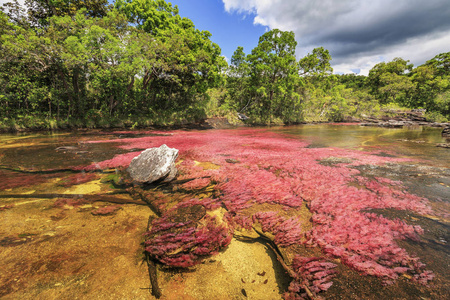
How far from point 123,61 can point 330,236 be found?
77.6 feet

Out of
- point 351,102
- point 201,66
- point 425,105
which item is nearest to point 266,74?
point 201,66

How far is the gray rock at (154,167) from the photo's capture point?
5.46 meters

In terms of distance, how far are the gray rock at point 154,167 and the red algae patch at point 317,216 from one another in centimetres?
56

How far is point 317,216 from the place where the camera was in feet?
12.1

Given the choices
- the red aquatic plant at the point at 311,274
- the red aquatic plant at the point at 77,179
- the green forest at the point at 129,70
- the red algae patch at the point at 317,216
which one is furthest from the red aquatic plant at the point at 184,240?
the green forest at the point at 129,70

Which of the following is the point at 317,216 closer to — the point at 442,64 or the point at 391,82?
the point at 391,82

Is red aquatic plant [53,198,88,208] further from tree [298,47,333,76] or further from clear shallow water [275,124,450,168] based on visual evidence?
tree [298,47,333,76]

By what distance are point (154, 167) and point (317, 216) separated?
16.1 feet

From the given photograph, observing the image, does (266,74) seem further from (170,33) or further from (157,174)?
(157,174)

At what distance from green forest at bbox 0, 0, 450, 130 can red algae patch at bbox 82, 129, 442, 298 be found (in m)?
18.3

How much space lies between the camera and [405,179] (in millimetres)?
5746

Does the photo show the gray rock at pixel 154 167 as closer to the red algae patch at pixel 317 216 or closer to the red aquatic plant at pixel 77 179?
the red algae patch at pixel 317 216

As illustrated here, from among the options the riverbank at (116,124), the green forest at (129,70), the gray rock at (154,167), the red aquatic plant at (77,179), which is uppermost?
the green forest at (129,70)

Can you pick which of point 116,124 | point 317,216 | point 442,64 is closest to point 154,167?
point 317,216
